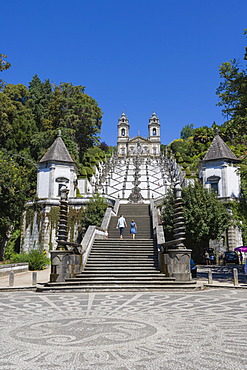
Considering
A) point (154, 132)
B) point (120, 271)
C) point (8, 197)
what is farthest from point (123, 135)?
point (120, 271)

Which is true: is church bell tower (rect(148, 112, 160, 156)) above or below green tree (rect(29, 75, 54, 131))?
above

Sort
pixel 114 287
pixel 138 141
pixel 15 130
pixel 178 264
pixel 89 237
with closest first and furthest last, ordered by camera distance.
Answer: pixel 114 287 < pixel 178 264 < pixel 89 237 < pixel 15 130 < pixel 138 141

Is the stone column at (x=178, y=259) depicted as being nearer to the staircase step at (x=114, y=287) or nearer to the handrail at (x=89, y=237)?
the staircase step at (x=114, y=287)

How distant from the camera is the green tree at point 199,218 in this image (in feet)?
87.0

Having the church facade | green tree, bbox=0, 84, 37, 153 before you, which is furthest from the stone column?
the church facade

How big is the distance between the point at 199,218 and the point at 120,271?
1327cm

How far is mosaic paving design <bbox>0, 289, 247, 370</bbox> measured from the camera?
15.4ft

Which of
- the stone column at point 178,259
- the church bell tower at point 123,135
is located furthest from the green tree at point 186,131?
the stone column at point 178,259

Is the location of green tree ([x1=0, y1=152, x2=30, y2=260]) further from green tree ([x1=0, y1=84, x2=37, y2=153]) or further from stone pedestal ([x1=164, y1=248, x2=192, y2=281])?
stone pedestal ([x1=164, y1=248, x2=192, y2=281])

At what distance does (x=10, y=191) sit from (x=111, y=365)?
28.8m

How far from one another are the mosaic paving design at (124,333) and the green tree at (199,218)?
1578cm

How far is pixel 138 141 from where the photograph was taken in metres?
115

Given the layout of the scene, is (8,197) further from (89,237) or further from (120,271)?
(120,271)

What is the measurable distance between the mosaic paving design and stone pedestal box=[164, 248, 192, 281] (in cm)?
291
